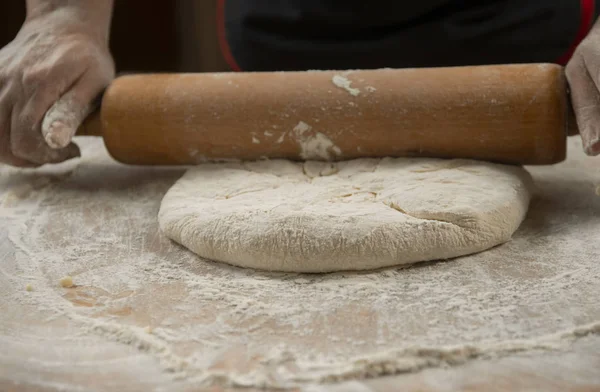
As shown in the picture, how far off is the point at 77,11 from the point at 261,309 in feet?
4.45

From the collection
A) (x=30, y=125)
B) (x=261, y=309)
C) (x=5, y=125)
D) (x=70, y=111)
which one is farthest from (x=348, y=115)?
(x=5, y=125)

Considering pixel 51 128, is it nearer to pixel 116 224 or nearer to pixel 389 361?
pixel 116 224

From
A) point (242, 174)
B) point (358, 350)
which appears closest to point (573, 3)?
point (242, 174)

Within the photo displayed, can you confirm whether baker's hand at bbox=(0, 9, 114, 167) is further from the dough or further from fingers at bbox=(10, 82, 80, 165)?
the dough

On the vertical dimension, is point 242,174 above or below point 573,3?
below

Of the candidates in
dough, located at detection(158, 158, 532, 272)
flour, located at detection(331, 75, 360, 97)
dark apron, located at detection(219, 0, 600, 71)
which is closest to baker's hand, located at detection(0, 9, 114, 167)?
dough, located at detection(158, 158, 532, 272)

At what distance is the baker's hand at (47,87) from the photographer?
189cm

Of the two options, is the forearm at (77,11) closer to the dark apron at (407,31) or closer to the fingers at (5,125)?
the fingers at (5,125)

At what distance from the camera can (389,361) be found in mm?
1071

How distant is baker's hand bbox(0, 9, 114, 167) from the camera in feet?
6.19

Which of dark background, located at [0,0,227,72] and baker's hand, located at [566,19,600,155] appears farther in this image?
dark background, located at [0,0,227,72]

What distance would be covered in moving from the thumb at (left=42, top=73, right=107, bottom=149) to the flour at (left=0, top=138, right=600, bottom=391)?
27 centimetres

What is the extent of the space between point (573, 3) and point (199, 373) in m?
1.72

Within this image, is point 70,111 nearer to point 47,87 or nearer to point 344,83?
point 47,87
